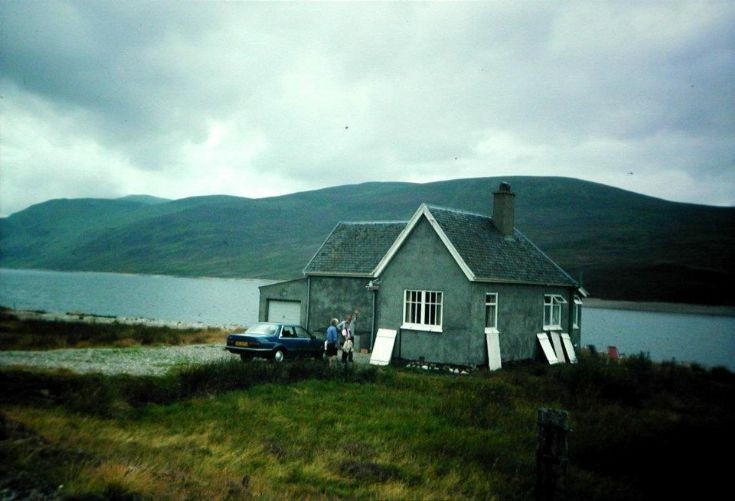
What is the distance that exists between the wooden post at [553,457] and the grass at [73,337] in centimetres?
2346

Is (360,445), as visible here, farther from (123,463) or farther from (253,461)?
(123,463)

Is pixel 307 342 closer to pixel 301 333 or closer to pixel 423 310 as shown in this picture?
pixel 301 333

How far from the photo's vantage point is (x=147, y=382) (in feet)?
48.0

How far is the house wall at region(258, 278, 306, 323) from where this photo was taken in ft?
97.9

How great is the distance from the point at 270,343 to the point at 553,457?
51.2 feet

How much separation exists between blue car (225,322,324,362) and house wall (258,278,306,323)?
6581mm

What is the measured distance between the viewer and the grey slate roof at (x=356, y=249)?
1114 inches

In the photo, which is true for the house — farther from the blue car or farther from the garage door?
the blue car

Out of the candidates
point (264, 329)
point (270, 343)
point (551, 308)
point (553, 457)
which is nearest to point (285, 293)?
point (264, 329)

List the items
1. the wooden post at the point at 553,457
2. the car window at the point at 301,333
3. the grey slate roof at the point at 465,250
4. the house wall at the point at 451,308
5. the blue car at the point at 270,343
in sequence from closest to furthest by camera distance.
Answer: the wooden post at the point at 553,457
the blue car at the point at 270,343
the house wall at the point at 451,308
the car window at the point at 301,333
the grey slate roof at the point at 465,250

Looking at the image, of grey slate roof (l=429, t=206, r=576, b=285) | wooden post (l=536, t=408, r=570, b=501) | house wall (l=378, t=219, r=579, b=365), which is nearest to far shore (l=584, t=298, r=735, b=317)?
grey slate roof (l=429, t=206, r=576, b=285)

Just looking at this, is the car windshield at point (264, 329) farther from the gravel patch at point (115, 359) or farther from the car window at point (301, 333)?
the gravel patch at point (115, 359)

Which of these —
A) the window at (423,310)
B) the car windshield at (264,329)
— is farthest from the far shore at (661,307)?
the car windshield at (264,329)

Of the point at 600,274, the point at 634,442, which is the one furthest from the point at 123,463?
the point at 600,274
